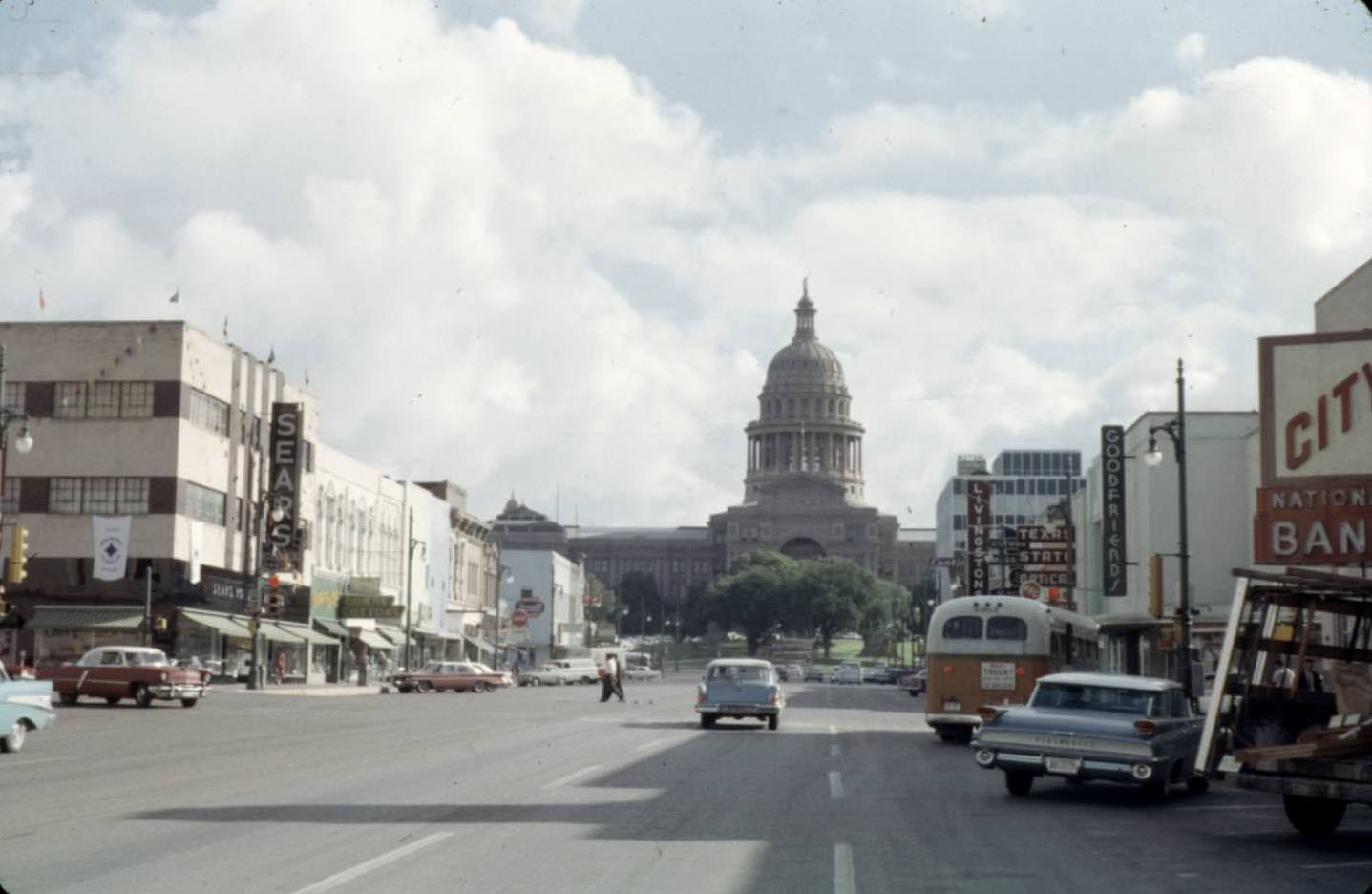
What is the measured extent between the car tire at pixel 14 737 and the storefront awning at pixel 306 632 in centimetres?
4860

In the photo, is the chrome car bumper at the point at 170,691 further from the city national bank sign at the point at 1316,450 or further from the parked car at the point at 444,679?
the city national bank sign at the point at 1316,450

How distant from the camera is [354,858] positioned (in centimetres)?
1334

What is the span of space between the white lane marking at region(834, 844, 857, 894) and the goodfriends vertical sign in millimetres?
75488

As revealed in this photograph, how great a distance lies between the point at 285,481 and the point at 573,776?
169ft

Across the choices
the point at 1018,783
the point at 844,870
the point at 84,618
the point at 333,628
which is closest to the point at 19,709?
the point at 1018,783

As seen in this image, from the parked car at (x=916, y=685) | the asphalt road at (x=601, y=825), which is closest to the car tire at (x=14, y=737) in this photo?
the asphalt road at (x=601, y=825)

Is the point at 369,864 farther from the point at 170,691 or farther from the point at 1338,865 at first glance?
the point at 170,691

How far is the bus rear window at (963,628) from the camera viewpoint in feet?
114

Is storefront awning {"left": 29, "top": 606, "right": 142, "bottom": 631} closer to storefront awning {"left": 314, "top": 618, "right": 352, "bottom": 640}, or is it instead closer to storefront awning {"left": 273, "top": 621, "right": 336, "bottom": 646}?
storefront awning {"left": 273, "top": 621, "right": 336, "bottom": 646}

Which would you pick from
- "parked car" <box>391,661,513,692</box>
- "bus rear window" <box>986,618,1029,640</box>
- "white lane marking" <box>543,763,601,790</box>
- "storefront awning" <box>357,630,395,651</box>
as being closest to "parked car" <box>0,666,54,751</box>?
"white lane marking" <box>543,763,601,790</box>

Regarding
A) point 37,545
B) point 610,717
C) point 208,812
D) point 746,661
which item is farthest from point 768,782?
point 37,545

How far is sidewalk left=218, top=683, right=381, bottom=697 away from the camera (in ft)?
208

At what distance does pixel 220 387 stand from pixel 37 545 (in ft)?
30.7

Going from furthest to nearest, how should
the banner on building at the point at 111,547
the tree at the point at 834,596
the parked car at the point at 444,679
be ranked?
1. the tree at the point at 834,596
2. the parked car at the point at 444,679
3. the banner on building at the point at 111,547
